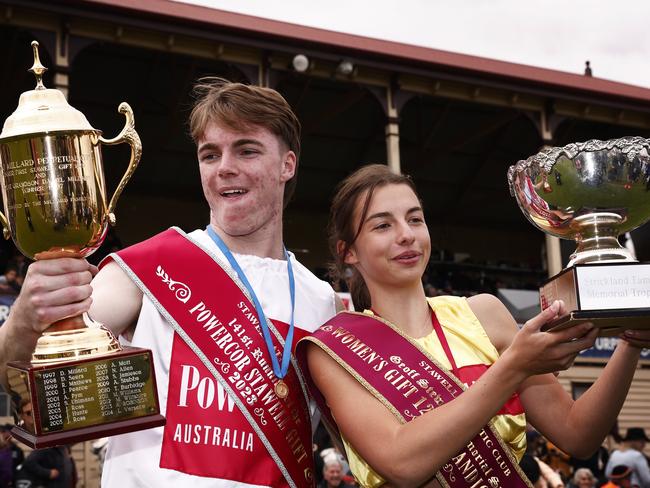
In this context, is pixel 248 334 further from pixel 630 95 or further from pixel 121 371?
pixel 630 95

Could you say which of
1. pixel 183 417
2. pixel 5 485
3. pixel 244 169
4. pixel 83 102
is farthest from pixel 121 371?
pixel 83 102

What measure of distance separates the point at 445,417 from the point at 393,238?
0.60 metres

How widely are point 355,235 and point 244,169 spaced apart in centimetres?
39

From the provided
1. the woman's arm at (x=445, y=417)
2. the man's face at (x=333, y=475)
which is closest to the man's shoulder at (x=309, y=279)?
the woman's arm at (x=445, y=417)

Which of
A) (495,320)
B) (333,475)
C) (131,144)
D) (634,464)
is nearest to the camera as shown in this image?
(131,144)

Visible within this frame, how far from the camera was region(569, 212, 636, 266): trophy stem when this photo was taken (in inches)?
85.3

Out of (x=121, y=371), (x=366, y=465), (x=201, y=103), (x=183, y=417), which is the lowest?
(x=366, y=465)

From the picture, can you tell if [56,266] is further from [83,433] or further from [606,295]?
[606,295]

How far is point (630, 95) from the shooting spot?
16141 millimetres

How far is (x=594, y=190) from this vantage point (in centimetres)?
219

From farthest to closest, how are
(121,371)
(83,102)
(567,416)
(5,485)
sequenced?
(83,102), (5,485), (567,416), (121,371)

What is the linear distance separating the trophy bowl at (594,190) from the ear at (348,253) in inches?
22.8

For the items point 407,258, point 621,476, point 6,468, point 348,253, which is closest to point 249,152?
point 348,253

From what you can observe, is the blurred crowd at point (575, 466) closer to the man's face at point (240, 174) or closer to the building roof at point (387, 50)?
the man's face at point (240, 174)
